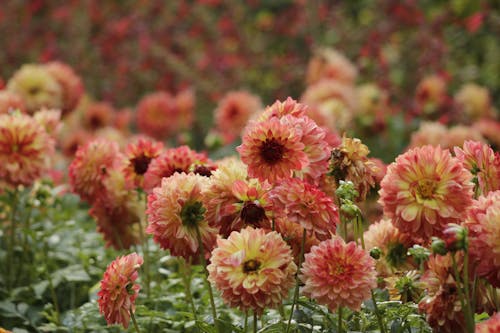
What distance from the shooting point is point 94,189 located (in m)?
1.82

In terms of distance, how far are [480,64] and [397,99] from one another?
952mm

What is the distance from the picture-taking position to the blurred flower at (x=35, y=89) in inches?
100

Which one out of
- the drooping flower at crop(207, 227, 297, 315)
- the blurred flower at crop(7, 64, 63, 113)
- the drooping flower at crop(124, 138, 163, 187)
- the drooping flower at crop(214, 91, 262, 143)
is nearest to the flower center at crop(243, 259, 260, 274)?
the drooping flower at crop(207, 227, 297, 315)

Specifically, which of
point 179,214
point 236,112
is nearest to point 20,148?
point 179,214

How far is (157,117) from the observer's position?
12.4ft

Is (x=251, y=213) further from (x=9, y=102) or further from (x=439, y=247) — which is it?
(x=9, y=102)

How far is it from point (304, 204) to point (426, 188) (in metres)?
0.19

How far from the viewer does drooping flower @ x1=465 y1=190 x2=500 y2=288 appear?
44.2 inches

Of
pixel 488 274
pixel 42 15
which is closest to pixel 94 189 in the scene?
pixel 488 274

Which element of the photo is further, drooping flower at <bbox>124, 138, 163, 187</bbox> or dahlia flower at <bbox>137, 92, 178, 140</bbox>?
Result: dahlia flower at <bbox>137, 92, 178, 140</bbox>

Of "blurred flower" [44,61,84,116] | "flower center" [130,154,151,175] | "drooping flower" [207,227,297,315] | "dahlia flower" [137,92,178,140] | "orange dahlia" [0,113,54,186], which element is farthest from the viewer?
"dahlia flower" [137,92,178,140]

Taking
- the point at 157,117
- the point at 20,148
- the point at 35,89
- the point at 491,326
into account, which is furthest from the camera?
the point at 157,117

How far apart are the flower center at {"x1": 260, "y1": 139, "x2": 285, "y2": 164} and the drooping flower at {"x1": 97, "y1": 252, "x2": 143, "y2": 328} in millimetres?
273

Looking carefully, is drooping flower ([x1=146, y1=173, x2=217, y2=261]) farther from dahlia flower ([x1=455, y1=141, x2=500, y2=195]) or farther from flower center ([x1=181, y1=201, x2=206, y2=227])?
dahlia flower ([x1=455, y1=141, x2=500, y2=195])
